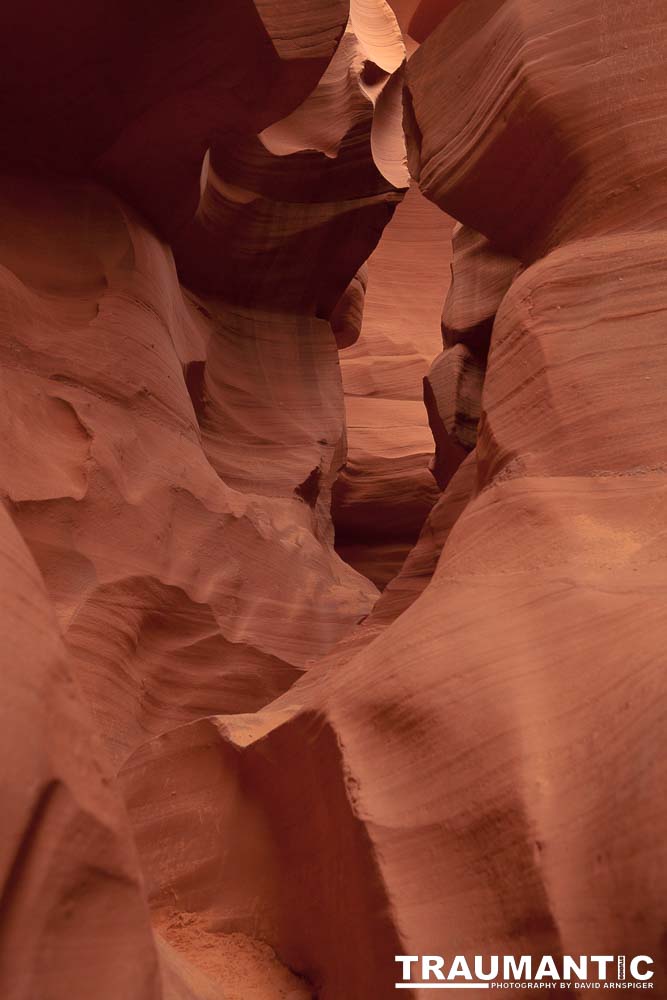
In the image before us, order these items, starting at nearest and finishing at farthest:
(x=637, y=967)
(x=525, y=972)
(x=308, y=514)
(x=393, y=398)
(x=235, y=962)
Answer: (x=637, y=967), (x=525, y=972), (x=235, y=962), (x=308, y=514), (x=393, y=398)

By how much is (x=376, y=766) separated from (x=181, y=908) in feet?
2.50

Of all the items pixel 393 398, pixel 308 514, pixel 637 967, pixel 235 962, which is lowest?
pixel 637 967

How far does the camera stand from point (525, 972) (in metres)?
1.96

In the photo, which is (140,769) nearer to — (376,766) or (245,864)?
(245,864)

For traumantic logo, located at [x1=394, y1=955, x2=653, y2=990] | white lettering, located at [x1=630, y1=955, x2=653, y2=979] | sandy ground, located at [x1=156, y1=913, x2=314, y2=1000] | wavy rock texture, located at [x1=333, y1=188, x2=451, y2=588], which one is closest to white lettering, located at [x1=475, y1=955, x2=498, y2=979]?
traumantic logo, located at [x1=394, y1=955, x2=653, y2=990]

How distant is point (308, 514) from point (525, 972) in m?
3.82

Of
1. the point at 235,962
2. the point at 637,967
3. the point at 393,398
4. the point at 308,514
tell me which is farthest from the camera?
the point at 393,398

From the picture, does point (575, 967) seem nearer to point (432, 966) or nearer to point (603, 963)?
point (603, 963)

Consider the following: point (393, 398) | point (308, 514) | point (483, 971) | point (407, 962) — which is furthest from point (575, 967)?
point (393, 398)

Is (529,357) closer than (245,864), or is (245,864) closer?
(245,864)

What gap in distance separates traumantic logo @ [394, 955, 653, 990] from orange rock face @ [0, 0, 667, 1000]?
0.02 m

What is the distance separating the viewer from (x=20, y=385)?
405 cm

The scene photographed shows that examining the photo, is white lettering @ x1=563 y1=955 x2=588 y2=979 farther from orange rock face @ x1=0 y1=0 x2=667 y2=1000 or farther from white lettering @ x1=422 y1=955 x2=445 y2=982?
white lettering @ x1=422 y1=955 x2=445 y2=982

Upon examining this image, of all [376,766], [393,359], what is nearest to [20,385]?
[376,766]
